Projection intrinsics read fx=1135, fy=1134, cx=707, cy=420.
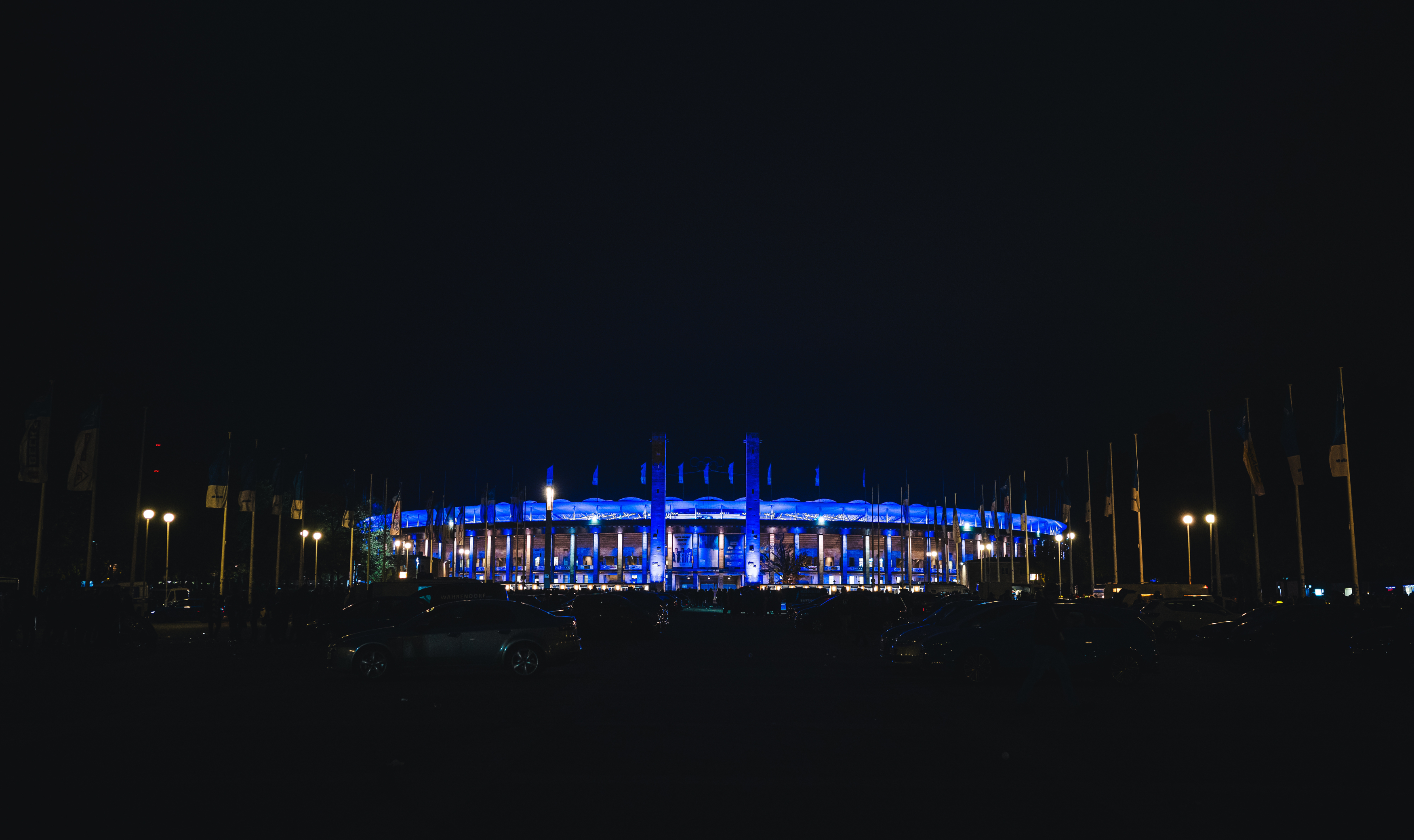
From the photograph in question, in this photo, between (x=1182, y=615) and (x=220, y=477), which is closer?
(x=1182, y=615)

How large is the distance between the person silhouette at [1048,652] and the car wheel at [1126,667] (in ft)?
12.6

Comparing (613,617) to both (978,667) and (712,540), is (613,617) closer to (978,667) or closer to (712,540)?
(978,667)

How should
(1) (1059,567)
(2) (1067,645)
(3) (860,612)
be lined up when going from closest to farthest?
(2) (1067,645)
(3) (860,612)
(1) (1059,567)

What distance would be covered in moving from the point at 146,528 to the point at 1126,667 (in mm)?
50886

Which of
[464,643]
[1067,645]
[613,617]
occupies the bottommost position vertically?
[613,617]

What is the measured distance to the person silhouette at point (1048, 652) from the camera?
1400 cm

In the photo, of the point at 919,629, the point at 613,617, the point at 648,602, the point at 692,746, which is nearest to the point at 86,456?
the point at 613,617

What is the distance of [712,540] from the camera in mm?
129375

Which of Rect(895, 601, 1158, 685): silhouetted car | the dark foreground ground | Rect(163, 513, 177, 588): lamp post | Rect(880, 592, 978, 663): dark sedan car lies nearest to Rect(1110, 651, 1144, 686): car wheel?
Rect(895, 601, 1158, 685): silhouetted car

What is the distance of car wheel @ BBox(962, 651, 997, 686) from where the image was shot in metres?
18.0

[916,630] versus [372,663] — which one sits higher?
[916,630]

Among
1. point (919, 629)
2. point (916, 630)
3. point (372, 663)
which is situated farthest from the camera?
point (919, 629)

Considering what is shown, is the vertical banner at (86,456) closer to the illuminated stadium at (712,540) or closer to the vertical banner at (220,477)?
the vertical banner at (220,477)

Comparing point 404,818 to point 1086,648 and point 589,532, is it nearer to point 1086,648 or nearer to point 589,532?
point 1086,648
